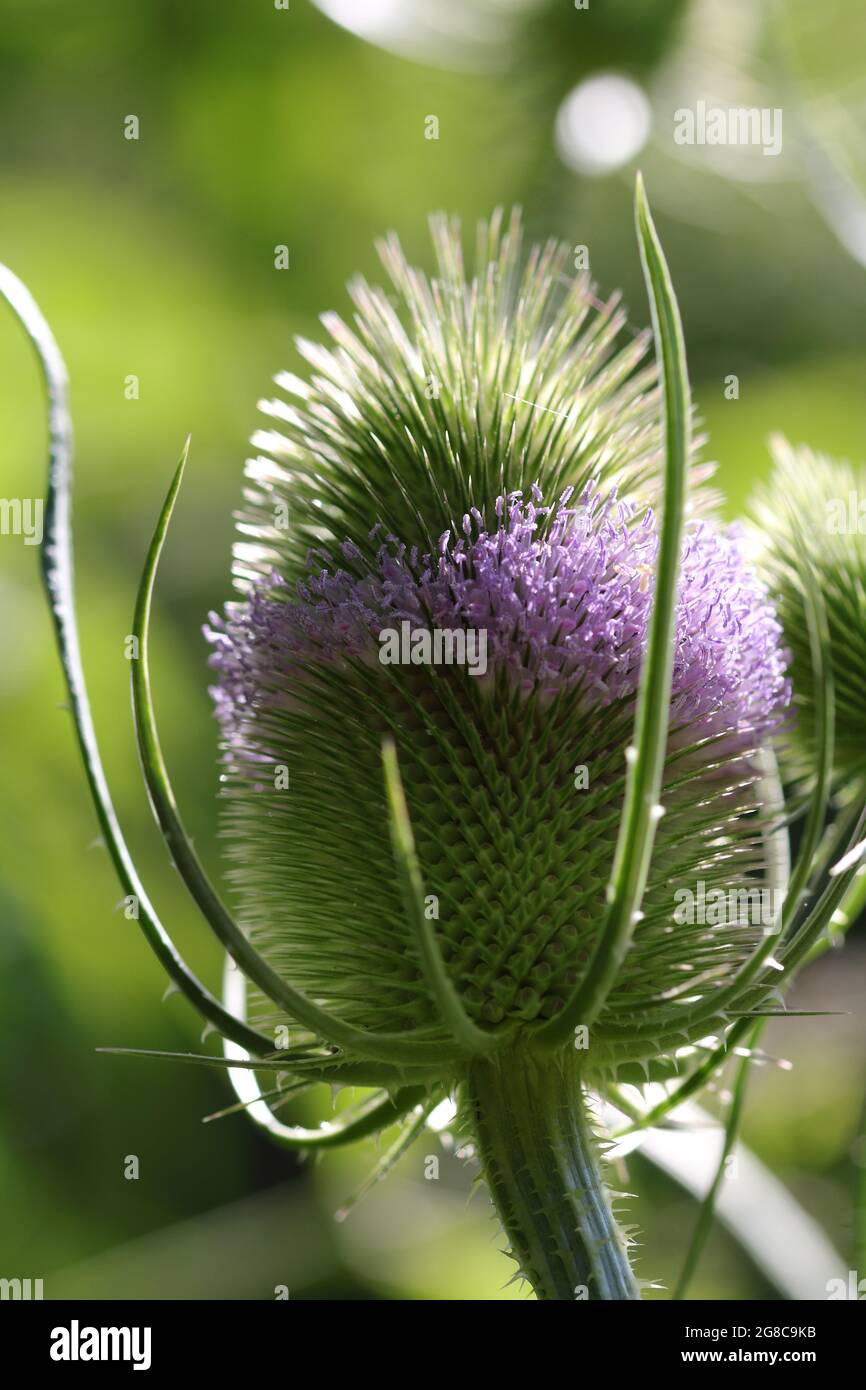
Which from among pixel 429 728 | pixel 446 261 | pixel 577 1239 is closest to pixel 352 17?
pixel 446 261

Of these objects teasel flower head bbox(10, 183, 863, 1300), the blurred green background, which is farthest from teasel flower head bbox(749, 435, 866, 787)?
the blurred green background

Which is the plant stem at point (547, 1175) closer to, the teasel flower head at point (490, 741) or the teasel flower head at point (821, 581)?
the teasel flower head at point (490, 741)

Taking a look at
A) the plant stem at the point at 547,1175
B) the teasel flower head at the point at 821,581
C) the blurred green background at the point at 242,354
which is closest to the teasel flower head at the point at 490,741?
the plant stem at the point at 547,1175

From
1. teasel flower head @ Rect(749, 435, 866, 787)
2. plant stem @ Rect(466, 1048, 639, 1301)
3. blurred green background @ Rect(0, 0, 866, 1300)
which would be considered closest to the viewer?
plant stem @ Rect(466, 1048, 639, 1301)

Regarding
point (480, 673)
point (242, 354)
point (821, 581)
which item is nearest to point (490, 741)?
point (480, 673)

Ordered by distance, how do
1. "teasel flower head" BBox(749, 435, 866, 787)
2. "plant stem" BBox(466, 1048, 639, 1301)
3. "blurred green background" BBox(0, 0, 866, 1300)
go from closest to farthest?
"plant stem" BBox(466, 1048, 639, 1301) < "teasel flower head" BBox(749, 435, 866, 787) < "blurred green background" BBox(0, 0, 866, 1300)

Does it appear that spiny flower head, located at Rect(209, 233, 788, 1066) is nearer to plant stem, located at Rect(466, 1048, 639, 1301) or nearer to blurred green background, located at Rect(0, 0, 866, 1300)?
plant stem, located at Rect(466, 1048, 639, 1301)

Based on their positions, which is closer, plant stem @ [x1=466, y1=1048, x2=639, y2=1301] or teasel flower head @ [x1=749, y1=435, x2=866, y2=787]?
plant stem @ [x1=466, y1=1048, x2=639, y2=1301]
